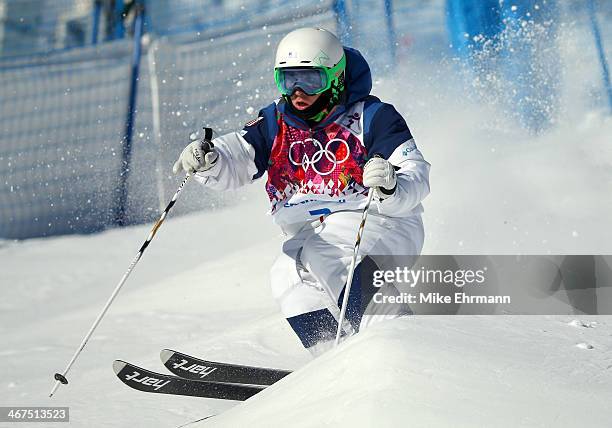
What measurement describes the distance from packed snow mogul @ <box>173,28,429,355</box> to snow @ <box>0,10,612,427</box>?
0.64m

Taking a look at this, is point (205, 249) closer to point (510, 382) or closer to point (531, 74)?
point (531, 74)

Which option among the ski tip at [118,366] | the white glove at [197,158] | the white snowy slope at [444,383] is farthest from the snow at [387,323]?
the white glove at [197,158]

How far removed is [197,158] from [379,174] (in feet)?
2.99

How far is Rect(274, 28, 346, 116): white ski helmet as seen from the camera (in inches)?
167

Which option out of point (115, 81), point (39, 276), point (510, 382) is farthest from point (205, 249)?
point (510, 382)

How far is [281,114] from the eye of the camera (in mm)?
4418

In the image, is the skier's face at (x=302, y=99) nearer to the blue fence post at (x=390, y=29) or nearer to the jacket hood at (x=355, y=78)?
the jacket hood at (x=355, y=78)

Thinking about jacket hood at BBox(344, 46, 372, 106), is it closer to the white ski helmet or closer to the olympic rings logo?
the white ski helmet

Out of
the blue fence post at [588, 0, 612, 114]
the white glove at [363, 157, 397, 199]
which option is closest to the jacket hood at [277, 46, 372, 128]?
the white glove at [363, 157, 397, 199]

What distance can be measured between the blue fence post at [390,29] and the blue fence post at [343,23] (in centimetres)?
40

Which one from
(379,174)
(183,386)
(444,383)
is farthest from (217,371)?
(444,383)

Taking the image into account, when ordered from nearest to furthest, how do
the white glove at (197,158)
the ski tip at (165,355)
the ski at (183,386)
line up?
the ski at (183,386) < the white glove at (197,158) < the ski tip at (165,355)

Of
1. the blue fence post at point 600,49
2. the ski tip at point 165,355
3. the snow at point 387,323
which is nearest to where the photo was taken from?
the snow at point 387,323

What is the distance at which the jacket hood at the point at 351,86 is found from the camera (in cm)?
433
